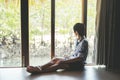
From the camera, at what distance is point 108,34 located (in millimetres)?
3344

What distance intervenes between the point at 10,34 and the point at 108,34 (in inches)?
59.8

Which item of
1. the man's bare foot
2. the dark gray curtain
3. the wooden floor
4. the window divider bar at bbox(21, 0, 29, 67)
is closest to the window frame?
the window divider bar at bbox(21, 0, 29, 67)

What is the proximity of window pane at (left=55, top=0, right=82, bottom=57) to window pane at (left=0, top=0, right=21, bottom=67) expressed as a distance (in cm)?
62

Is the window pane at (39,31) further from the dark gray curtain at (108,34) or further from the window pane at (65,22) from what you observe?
the dark gray curtain at (108,34)

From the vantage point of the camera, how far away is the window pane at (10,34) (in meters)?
3.36

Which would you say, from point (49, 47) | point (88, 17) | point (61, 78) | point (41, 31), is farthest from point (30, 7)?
point (61, 78)

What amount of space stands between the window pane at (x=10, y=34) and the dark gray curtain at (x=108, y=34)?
49.0 inches

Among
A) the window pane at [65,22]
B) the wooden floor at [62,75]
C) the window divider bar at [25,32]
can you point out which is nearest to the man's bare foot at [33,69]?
the wooden floor at [62,75]

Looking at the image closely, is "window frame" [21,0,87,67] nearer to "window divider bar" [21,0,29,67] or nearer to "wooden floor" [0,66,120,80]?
"window divider bar" [21,0,29,67]

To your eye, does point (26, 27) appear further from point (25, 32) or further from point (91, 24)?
point (91, 24)

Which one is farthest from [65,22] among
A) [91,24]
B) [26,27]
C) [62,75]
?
[62,75]

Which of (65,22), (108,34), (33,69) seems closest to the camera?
(33,69)

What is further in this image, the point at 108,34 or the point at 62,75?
the point at 108,34

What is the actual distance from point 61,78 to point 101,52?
951 mm
